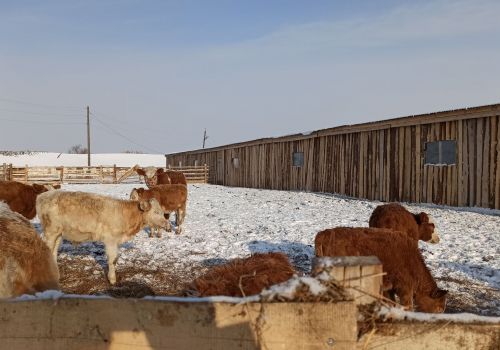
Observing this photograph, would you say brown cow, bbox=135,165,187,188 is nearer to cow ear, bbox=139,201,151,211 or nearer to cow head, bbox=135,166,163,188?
cow head, bbox=135,166,163,188

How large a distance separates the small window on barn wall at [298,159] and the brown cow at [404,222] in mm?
17670

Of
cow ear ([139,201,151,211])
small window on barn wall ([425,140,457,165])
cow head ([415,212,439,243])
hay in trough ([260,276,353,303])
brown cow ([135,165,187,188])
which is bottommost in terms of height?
cow head ([415,212,439,243])

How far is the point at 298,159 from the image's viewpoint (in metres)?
27.5

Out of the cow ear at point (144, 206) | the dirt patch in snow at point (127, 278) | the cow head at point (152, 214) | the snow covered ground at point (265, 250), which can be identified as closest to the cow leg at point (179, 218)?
the snow covered ground at point (265, 250)

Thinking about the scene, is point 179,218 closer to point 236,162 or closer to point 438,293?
point 438,293

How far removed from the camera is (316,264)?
186 cm

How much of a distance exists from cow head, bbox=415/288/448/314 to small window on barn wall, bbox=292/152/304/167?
853 inches

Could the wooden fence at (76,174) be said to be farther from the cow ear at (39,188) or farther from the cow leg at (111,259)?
the cow leg at (111,259)

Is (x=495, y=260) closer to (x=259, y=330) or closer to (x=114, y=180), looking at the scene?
(x=259, y=330)

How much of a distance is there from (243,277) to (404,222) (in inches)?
229

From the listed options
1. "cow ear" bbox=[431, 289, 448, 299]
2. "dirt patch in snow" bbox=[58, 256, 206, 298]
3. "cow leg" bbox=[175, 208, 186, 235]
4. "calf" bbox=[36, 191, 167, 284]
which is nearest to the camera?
"cow ear" bbox=[431, 289, 448, 299]

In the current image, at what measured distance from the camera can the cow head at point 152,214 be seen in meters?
9.16

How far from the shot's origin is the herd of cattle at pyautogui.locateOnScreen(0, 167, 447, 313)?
4.10 m

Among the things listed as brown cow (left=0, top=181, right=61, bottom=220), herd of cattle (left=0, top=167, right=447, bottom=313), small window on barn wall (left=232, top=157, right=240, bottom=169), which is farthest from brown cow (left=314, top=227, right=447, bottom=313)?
small window on barn wall (left=232, top=157, right=240, bottom=169)
